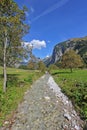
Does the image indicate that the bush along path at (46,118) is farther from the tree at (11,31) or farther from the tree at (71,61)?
the tree at (71,61)

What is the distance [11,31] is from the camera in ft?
80.2

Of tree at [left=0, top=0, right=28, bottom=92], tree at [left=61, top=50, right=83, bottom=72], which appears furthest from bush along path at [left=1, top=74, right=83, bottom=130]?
tree at [left=61, top=50, right=83, bottom=72]

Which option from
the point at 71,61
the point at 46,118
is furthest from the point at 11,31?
the point at 71,61

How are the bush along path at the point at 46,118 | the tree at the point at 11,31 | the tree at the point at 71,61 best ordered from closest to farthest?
1. the bush along path at the point at 46,118
2. the tree at the point at 11,31
3. the tree at the point at 71,61

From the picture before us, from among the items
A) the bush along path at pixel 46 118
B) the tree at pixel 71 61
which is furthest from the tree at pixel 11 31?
the tree at pixel 71 61

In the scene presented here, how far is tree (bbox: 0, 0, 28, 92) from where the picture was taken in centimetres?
2328

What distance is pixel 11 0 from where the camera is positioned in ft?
76.4

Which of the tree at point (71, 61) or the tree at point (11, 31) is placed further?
the tree at point (71, 61)

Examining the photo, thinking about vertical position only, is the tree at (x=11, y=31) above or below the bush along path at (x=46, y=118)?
above

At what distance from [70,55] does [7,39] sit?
68867mm

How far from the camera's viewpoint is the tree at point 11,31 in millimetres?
23284

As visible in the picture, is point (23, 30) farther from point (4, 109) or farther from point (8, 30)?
point (4, 109)

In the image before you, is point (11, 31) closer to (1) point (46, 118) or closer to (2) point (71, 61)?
(1) point (46, 118)

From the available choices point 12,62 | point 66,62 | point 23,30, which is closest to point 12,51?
point 12,62
